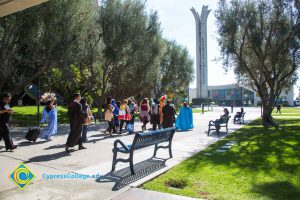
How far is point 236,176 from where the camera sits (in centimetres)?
678

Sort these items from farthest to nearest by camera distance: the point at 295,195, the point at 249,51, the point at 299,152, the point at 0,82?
the point at 249,51
the point at 0,82
the point at 299,152
the point at 295,195

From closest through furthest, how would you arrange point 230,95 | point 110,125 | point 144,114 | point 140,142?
point 140,142 < point 110,125 < point 144,114 < point 230,95

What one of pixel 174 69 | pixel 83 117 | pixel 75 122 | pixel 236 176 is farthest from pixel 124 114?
pixel 174 69

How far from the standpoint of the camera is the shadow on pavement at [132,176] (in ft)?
20.4

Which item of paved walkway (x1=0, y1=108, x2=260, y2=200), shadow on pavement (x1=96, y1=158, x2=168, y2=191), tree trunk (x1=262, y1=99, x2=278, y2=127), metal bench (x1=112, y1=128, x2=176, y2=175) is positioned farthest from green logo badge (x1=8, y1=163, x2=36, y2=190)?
tree trunk (x1=262, y1=99, x2=278, y2=127)

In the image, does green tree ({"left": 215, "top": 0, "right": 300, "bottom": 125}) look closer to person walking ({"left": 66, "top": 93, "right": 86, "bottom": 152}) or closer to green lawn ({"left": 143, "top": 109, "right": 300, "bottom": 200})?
green lawn ({"left": 143, "top": 109, "right": 300, "bottom": 200})

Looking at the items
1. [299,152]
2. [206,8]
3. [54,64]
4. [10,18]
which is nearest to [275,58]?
[299,152]

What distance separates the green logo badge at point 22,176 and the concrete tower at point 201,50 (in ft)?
253

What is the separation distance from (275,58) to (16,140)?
15.8 m

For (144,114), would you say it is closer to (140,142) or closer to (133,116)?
(133,116)

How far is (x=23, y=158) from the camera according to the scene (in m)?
8.42

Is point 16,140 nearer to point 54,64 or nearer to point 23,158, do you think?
point 23,158

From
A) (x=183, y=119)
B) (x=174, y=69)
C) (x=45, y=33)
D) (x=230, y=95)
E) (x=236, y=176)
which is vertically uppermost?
(x=174, y=69)

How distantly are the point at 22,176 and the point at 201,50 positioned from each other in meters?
78.2
